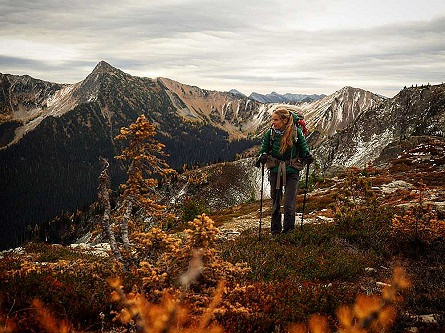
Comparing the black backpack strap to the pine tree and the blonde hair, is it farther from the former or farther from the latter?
the pine tree

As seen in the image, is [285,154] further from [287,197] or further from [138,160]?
[138,160]

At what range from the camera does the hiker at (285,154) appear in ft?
34.6

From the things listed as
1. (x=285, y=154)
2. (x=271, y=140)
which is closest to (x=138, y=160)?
(x=271, y=140)

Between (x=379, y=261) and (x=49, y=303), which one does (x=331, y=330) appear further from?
(x=379, y=261)

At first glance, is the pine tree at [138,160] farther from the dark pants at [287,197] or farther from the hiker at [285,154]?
the dark pants at [287,197]

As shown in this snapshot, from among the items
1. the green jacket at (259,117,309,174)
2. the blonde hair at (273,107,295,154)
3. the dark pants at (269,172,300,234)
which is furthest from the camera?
the dark pants at (269,172,300,234)

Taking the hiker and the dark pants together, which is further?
the dark pants

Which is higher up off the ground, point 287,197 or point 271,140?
point 271,140

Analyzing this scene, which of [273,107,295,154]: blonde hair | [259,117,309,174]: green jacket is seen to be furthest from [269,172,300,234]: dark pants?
[273,107,295,154]: blonde hair

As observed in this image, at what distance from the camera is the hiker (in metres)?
10.5

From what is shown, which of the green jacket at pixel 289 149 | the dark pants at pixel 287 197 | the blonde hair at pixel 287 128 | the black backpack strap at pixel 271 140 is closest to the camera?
the blonde hair at pixel 287 128

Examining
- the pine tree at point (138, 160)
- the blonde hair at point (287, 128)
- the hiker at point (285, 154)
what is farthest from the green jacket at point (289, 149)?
the pine tree at point (138, 160)

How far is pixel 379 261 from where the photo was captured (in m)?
8.50

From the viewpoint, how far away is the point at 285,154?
430 inches
